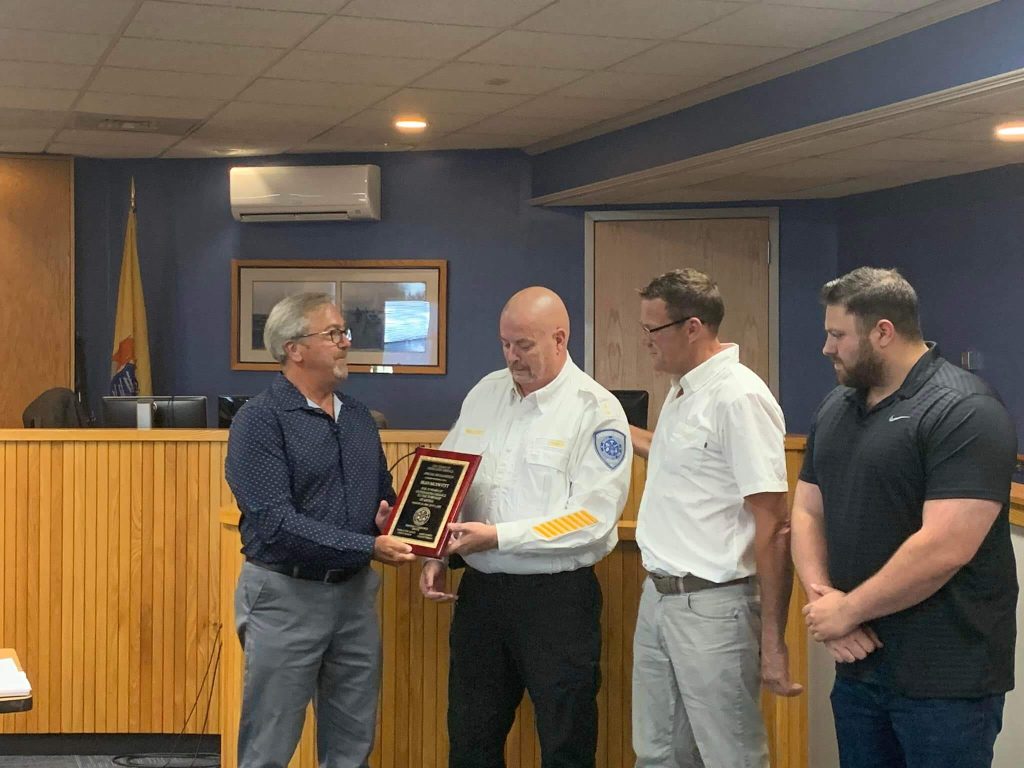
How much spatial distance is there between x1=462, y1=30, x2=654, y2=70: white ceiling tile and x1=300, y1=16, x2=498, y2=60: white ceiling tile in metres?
0.10

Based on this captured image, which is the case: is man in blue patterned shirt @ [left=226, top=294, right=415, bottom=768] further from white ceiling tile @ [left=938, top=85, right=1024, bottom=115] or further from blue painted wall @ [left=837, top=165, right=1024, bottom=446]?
blue painted wall @ [left=837, top=165, right=1024, bottom=446]

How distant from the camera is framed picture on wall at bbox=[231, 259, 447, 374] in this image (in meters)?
8.04

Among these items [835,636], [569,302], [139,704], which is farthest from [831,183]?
[835,636]

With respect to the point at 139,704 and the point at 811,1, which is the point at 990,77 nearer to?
the point at 811,1

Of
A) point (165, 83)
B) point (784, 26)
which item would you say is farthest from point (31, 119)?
point (784, 26)

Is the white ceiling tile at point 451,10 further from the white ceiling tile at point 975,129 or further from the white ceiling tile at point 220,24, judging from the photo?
the white ceiling tile at point 975,129

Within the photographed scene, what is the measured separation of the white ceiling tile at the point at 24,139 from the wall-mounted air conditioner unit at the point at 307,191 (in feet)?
3.84

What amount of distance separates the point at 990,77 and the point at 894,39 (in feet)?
1.88

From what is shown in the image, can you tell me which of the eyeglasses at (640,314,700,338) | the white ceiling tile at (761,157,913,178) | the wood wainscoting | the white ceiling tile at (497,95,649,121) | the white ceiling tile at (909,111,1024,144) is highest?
the white ceiling tile at (497,95,649,121)

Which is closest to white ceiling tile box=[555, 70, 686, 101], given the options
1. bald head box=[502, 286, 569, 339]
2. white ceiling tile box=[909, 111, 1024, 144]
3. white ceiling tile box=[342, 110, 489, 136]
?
white ceiling tile box=[342, 110, 489, 136]

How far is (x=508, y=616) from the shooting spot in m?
2.93

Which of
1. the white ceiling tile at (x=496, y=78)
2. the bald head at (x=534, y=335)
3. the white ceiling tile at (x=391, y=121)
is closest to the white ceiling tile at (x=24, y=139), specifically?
the white ceiling tile at (x=391, y=121)

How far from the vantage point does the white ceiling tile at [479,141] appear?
7375mm

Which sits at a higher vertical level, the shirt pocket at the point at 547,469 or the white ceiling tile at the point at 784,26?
the white ceiling tile at the point at 784,26
